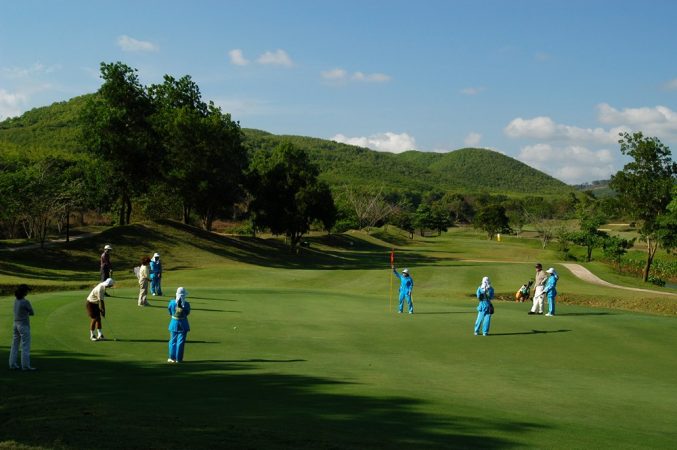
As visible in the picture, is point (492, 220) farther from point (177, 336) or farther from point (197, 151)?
point (177, 336)

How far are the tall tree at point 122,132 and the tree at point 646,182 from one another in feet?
150

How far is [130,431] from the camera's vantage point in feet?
32.1

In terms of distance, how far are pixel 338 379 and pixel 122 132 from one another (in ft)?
183

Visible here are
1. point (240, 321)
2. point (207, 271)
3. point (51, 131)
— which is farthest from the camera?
point (51, 131)

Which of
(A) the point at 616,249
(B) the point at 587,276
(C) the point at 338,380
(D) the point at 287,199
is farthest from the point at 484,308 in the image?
(A) the point at 616,249

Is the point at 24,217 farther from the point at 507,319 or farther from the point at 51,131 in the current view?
the point at 51,131

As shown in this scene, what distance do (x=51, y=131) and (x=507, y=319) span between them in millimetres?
127237

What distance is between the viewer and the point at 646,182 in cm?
6356

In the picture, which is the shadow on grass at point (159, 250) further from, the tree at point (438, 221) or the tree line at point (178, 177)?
the tree at point (438, 221)

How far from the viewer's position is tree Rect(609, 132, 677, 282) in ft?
208

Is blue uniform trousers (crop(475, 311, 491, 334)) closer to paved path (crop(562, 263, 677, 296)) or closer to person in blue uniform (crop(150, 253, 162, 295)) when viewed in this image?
person in blue uniform (crop(150, 253, 162, 295))

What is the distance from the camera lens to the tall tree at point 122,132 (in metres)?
64.6

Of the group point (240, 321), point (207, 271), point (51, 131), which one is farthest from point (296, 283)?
point (51, 131)

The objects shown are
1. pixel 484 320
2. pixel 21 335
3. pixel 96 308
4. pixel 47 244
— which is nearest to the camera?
pixel 21 335
